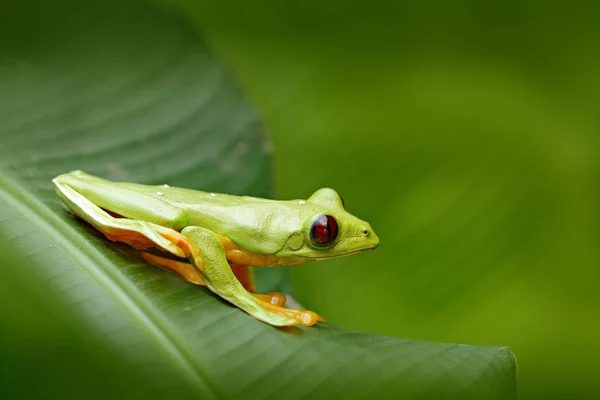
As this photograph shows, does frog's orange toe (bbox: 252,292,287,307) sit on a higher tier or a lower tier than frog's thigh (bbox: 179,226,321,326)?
lower

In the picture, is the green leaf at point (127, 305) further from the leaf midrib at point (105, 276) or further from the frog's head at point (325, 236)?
the frog's head at point (325, 236)

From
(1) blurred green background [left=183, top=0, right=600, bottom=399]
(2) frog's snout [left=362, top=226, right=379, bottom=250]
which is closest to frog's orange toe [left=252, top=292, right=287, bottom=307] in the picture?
(2) frog's snout [left=362, top=226, right=379, bottom=250]

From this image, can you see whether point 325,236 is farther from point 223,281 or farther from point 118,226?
point 118,226

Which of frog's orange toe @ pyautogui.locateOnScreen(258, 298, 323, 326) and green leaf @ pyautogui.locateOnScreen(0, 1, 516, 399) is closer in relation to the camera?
green leaf @ pyautogui.locateOnScreen(0, 1, 516, 399)

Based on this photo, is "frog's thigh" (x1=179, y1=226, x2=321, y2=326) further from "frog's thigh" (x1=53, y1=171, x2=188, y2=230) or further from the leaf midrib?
the leaf midrib

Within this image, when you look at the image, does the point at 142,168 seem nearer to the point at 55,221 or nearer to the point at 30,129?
the point at 30,129

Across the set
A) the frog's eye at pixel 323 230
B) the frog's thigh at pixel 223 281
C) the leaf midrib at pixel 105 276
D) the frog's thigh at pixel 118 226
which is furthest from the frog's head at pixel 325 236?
the leaf midrib at pixel 105 276

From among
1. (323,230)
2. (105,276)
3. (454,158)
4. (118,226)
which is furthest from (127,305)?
(454,158)
